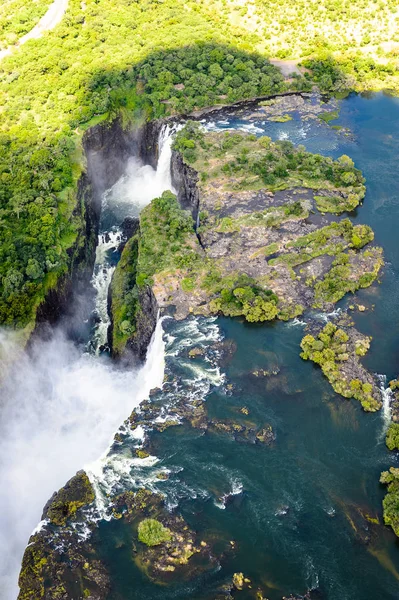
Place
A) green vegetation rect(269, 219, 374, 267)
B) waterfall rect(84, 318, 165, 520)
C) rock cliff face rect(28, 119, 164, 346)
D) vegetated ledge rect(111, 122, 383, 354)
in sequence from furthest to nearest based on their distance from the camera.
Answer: green vegetation rect(269, 219, 374, 267) → rock cliff face rect(28, 119, 164, 346) → vegetated ledge rect(111, 122, 383, 354) → waterfall rect(84, 318, 165, 520)

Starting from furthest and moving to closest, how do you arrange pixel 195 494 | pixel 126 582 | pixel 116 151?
pixel 116 151
pixel 195 494
pixel 126 582

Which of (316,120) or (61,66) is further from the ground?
(61,66)

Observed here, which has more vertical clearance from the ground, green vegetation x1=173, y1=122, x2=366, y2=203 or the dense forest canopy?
the dense forest canopy

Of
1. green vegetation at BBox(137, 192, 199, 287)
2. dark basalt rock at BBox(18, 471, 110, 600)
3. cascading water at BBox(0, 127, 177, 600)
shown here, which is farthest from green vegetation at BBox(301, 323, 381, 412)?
dark basalt rock at BBox(18, 471, 110, 600)

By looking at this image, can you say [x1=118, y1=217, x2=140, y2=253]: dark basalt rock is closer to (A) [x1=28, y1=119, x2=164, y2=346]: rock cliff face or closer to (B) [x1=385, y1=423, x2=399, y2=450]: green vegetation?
(A) [x1=28, y1=119, x2=164, y2=346]: rock cliff face

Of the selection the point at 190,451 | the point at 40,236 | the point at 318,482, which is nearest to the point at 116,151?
the point at 40,236

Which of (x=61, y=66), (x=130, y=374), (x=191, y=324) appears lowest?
(x=130, y=374)

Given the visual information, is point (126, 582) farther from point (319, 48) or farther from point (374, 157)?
point (319, 48)
